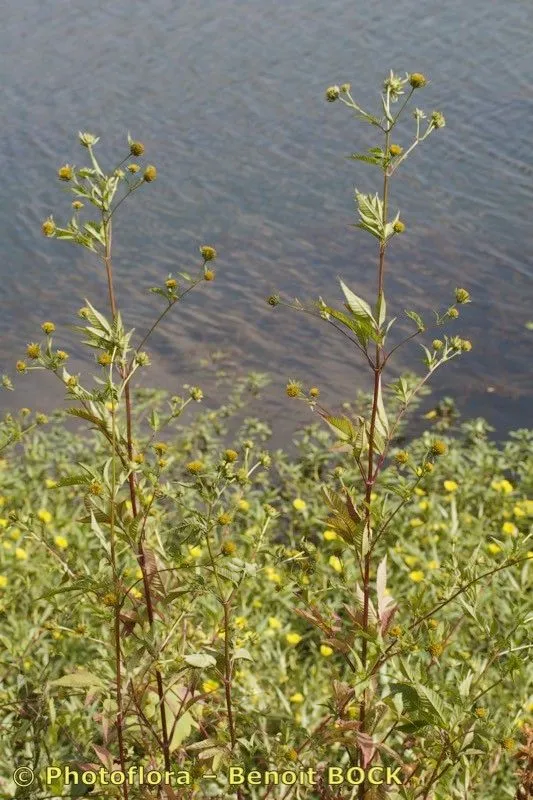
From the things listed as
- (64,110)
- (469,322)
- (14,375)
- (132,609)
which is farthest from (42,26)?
(132,609)

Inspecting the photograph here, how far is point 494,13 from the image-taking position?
41.0 feet

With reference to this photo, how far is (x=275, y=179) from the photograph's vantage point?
917cm

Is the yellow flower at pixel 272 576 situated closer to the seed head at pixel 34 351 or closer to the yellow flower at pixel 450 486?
the yellow flower at pixel 450 486

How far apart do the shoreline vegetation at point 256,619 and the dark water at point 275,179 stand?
254 centimetres

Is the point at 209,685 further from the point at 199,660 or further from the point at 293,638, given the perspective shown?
the point at 199,660

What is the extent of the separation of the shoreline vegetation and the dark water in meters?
2.54

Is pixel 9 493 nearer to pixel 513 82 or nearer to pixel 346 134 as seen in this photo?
pixel 346 134

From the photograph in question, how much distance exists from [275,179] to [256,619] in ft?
20.1

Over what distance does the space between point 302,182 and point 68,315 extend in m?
2.80

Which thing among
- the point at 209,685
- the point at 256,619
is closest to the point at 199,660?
the point at 209,685

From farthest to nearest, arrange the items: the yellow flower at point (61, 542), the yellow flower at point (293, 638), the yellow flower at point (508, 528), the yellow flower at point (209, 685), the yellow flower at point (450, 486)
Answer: the yellow flower at point (450, 486) < the yellow flower at point (508, 528) < the yellow flower at point (61, 542) < the yellow flower at point (293, 638) < the yellow flower at point (209, 685)

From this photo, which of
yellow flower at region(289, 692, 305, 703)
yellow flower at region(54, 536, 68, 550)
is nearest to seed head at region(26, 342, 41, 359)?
yellow flower at region(289, 692, 305, 703)

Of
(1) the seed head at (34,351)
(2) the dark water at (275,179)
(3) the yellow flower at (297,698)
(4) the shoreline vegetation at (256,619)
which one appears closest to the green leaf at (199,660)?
(4) the shoreline vegetation at (256,619)

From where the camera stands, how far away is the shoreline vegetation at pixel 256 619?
1949 mm
